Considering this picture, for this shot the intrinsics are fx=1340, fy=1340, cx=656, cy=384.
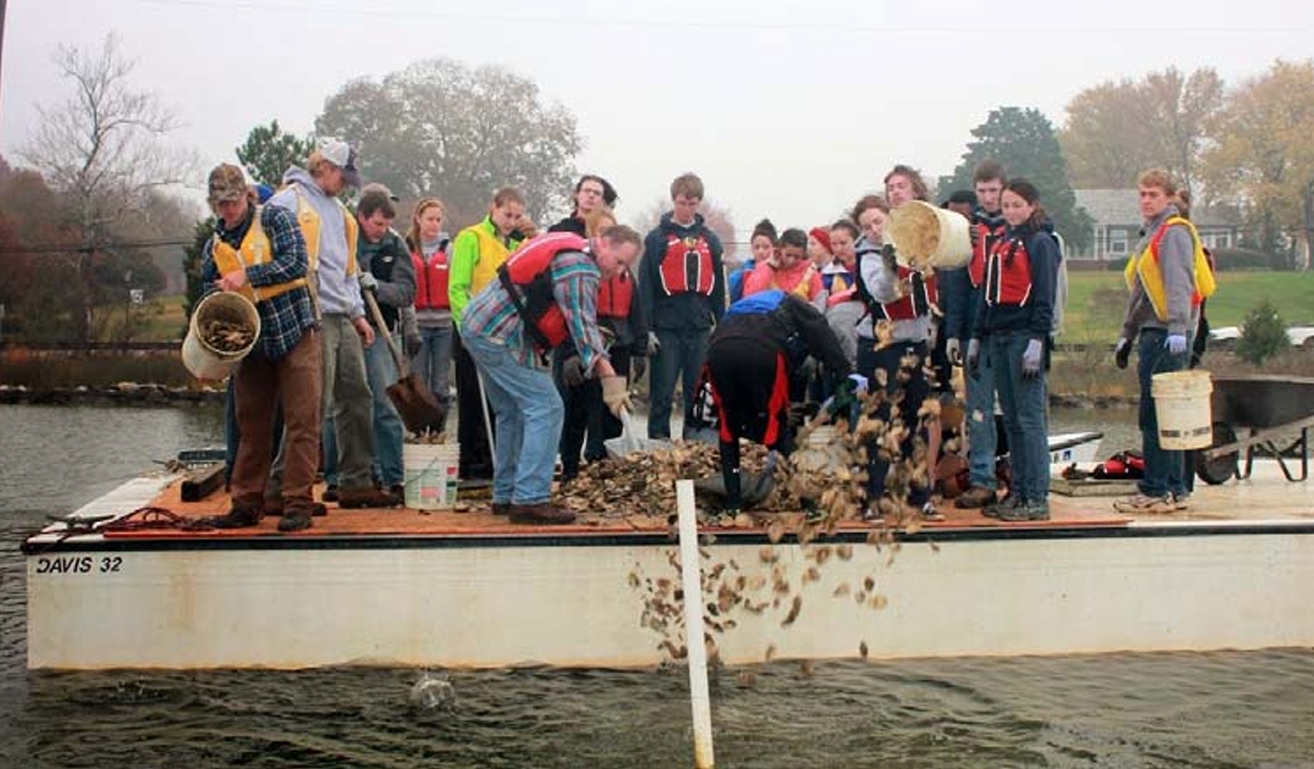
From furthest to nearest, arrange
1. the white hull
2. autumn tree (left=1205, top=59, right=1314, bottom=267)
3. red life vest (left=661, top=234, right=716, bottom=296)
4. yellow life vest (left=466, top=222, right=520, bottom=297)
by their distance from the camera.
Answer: autumn tree (left=1205, top=59, right=1314, bottom=267)
red life vest (left=661, top=234, right=716, bottom=296)
yellow life vest (left=466, top=222, right=520, bottom=297)
the white hull

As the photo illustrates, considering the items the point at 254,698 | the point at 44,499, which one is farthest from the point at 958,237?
the point at 44,499

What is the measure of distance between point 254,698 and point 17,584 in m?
3.33

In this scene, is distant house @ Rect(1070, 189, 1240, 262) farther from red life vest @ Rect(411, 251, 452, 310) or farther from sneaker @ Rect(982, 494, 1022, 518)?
sneaker @ Rect(982, 494, 1022, 518)

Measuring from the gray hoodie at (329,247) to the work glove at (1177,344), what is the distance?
15.5ft

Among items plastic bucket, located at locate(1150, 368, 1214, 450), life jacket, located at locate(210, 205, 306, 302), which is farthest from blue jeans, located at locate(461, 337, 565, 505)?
plastic bucket, located at locate(1150, 368, 1214, 450)

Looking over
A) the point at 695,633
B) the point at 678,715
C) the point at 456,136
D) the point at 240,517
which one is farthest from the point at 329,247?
the point at 456,136

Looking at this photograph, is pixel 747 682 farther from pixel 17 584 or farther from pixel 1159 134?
pixel 1159 134

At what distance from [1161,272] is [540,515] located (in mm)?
3999

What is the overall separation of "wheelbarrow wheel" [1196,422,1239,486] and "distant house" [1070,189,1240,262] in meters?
79.3

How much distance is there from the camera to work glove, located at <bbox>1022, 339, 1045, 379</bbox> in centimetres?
739

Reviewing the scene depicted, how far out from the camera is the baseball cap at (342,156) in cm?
738

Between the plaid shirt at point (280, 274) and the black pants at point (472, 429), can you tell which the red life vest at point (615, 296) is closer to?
the black pants at point (472, 429)

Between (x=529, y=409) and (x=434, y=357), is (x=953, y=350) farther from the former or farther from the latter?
(x=434, y=357)

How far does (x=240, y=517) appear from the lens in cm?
680
